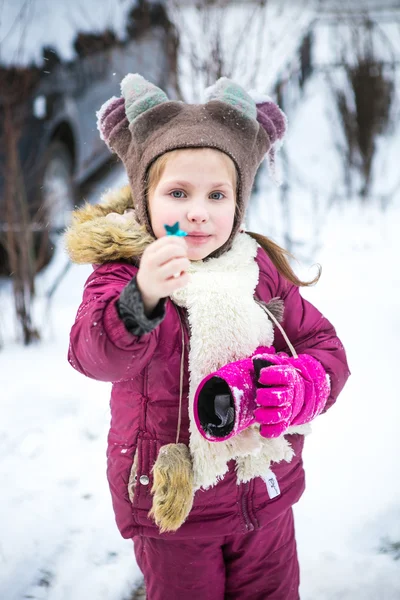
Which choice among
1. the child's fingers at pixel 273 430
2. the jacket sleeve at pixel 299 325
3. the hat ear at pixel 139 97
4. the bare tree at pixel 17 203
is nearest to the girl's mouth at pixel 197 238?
the jacket sleeve at pixel 299 325

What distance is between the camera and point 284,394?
3.97 feet

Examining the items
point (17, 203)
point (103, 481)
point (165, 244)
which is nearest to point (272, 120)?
point (165, 244)

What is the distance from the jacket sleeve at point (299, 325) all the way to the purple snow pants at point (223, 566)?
0.47 m

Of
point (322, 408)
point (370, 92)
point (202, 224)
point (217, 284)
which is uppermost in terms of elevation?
point (370, 92)

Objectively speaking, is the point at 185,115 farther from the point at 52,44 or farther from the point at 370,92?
the point at 370,92

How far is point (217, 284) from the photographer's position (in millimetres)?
1331

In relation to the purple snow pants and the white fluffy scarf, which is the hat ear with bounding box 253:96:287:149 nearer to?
the white fluffy scarf

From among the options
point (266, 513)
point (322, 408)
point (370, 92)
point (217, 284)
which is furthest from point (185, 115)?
point (370, 92)

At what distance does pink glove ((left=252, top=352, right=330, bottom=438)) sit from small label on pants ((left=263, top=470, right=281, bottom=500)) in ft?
0.56

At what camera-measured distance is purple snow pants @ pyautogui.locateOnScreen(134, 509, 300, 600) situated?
4.46 ft

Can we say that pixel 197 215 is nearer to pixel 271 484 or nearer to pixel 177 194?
pixel 177 194

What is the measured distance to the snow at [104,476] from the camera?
74.6 inches

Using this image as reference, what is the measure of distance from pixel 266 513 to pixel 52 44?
366 cm

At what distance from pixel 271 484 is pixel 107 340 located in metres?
0.62
